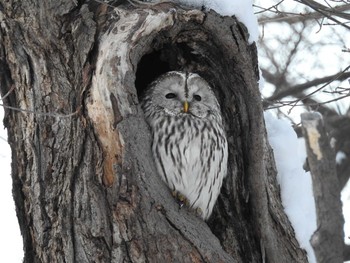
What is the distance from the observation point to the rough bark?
23.4ft

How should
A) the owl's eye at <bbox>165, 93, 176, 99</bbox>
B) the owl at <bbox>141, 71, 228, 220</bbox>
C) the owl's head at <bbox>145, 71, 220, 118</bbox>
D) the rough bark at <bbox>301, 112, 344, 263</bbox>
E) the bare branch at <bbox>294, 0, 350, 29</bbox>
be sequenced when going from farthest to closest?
the rough bark at <bbox>301, 112, 344, 263</bbox> < the bare branch at <bbox>294, 0, 350, 29</bbox> < the owl's eye at <bbox>165, 93, 176, 99</bbox> < the owl's head at <bbox>145, 71, 220, 118</bbox> < the owl at <bbox>141, 71, 228, 220</bbox>

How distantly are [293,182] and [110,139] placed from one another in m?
1.53

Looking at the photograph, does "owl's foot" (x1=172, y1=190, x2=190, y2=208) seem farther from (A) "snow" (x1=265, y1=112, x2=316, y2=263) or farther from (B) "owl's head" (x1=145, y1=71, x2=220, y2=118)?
(A) "snow" (x1=265, y1=112, x2=316, y2=263)

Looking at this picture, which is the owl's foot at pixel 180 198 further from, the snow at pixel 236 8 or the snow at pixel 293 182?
the snow at pixel 236 8

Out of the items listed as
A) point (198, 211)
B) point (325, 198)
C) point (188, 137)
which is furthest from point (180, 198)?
point (325, 198)

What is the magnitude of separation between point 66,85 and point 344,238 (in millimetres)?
4366

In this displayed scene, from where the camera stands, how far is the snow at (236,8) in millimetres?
4305

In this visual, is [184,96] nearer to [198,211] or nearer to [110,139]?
[198,211]

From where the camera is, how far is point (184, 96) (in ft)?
15.1

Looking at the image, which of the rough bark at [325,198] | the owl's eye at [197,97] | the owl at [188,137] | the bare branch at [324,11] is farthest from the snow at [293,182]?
the rough bark at [325,198]

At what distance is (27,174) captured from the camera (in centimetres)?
407

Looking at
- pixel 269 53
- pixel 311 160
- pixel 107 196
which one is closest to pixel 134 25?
pixel 107 196

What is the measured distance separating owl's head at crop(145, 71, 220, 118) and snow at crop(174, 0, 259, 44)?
42 cm

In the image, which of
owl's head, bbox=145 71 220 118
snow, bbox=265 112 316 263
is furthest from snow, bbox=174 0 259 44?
snow, bbox=265 112 316 263
